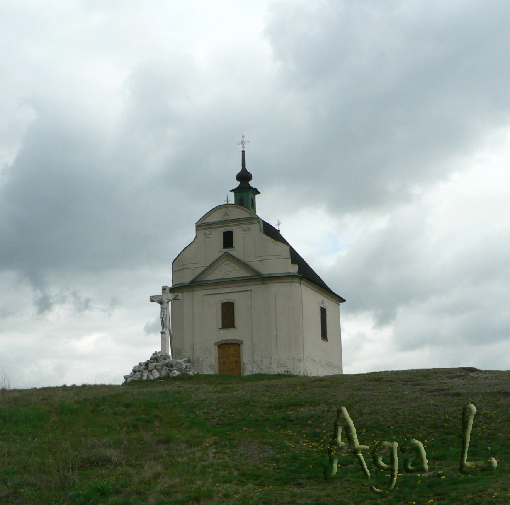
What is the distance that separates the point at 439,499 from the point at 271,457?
5532mm

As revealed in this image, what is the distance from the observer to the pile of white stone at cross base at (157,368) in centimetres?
3616

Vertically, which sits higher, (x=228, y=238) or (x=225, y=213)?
(x=225, y=213)

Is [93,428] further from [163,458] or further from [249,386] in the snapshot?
[249,386]

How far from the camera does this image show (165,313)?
38.7m

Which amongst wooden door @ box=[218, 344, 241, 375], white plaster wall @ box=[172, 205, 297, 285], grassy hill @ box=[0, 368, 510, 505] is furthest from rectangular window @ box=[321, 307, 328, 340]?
grassy hill @ box=[0, 368, 510, 505]

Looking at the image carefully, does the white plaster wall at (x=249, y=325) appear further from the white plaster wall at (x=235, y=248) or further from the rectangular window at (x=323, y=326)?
the rectangular window at (x=323, y=326)

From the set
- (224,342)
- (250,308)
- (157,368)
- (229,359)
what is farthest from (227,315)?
(157,368)

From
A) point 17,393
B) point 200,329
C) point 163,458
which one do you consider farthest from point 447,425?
point 200,329

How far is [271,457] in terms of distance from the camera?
19891 mm

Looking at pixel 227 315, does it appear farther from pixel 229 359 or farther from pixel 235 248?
pixel 235 248

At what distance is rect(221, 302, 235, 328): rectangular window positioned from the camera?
3966 cm

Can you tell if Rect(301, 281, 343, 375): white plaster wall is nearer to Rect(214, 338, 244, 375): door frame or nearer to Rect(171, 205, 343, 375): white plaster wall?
Rect(171, 205, 343, 375): white plaster wall

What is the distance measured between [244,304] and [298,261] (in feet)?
18.7

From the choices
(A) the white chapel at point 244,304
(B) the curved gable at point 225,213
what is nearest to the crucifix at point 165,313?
(A) the white chapel at point 244,304
